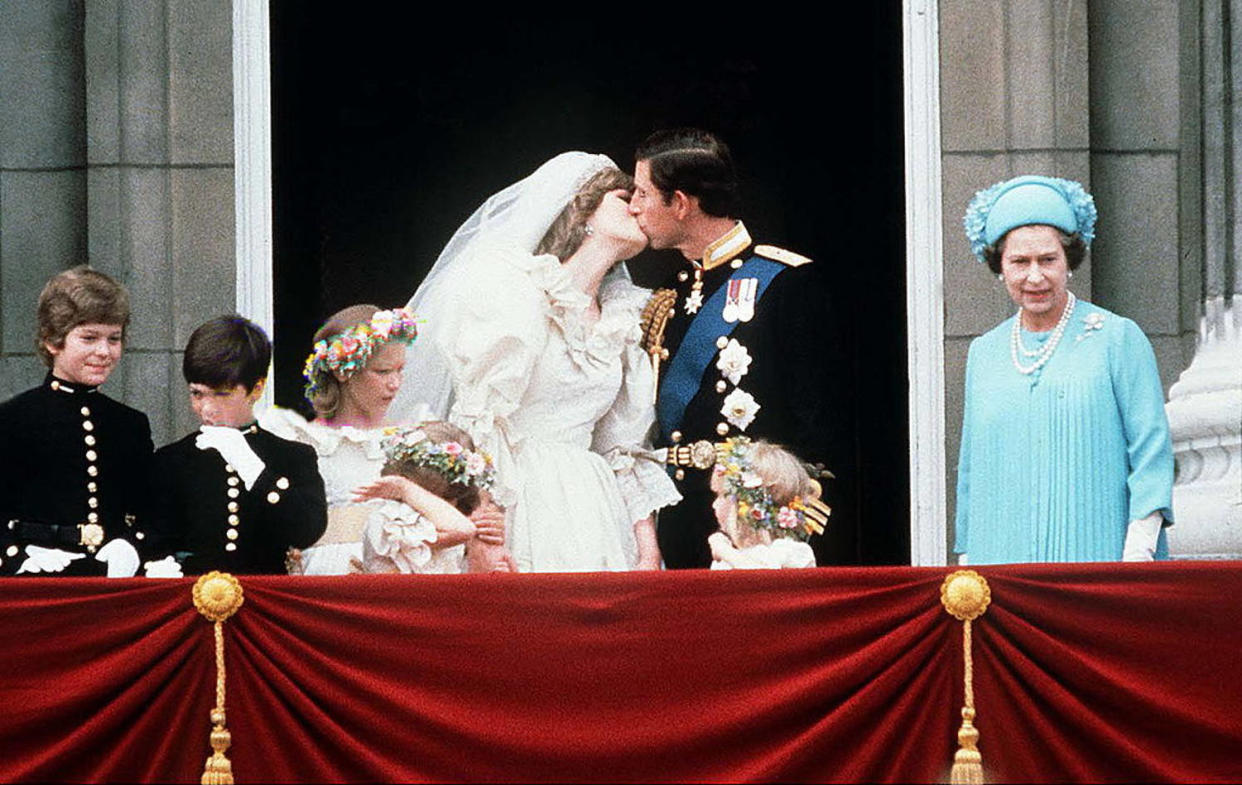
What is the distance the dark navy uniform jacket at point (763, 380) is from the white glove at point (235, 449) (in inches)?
53.7

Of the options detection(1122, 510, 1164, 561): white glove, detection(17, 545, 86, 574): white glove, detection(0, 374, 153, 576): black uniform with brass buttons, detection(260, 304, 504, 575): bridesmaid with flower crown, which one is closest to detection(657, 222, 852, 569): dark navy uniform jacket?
detection(260, 304, 504, 575): bridesmaid with flower crown

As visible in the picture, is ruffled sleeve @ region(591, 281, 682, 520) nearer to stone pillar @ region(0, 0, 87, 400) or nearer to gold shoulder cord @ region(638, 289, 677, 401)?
gold shoulder cord @ region(638, 289, 677, 401)

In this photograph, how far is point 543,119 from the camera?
911 centimetres

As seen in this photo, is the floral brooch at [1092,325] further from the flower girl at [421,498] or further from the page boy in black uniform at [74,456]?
the page boy in black uniform at [74,456]

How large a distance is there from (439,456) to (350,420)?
0.42 metres

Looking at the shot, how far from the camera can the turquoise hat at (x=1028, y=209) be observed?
6492mm

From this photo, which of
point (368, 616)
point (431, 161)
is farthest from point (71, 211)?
point (368, 616)

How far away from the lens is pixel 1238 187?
7.91 meters

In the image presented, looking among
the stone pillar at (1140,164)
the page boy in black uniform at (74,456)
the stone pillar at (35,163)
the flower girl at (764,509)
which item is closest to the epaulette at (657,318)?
the flower girl at (764,509)

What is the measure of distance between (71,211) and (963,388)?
3130 millimetres

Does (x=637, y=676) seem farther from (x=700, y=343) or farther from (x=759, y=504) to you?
(x=700, y=343)

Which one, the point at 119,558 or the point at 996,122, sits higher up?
the point at 996,122

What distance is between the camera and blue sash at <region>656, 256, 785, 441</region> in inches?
288

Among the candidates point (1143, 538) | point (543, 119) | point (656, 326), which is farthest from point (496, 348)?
point (1143, 538)
